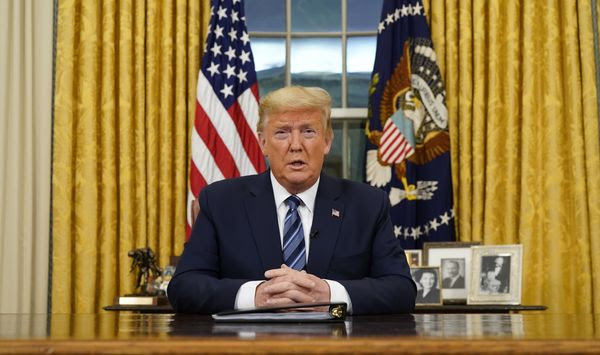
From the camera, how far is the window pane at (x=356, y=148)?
17.2ft

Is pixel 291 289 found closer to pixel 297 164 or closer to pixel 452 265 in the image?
pixel 297 164

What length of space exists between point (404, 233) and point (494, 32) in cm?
127

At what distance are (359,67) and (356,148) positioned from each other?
52 cm

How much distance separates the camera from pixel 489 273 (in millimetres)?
4352

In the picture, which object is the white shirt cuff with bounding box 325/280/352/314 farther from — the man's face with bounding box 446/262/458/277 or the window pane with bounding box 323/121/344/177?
the window pane with bounding box 323/121/344/177

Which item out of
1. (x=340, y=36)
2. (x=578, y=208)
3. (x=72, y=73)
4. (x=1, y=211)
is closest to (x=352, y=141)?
(x=340, y=36)

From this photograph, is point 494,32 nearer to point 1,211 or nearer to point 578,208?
point 578,208

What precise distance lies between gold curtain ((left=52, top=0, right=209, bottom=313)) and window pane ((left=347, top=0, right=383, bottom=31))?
3.30 feet

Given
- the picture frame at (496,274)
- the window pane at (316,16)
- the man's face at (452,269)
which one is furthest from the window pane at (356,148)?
the picture frame at (496,274)

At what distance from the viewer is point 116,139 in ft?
16.1

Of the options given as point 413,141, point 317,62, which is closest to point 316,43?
point 317,62

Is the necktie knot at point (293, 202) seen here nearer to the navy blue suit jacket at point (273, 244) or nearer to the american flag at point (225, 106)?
the navy blue suit jacket at point (273, 244)

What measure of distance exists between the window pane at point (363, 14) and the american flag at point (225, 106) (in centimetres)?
78

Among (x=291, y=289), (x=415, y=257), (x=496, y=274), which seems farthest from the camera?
(x=415, y=257)
